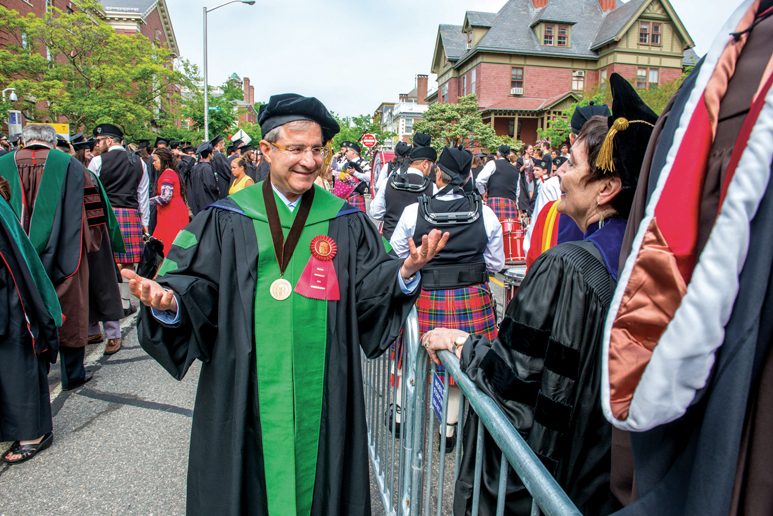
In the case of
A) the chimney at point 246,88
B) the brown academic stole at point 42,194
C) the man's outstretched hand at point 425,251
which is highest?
the chimney at point 246,88

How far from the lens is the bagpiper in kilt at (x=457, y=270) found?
398 centimetres

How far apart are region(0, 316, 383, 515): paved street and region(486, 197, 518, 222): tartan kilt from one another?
6.46 m

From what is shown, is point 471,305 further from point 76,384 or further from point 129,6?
point 129,6

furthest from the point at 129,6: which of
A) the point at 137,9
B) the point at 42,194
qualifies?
the point at 42,194

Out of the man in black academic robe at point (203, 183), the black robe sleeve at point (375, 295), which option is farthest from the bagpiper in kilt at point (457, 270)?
the man in black academic robe at point (203, 183)

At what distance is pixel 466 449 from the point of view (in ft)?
6.09

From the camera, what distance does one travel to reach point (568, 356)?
63.9 inches

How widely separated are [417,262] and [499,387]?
0.71 meters

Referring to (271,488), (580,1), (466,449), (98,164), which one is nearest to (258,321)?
(271,488)

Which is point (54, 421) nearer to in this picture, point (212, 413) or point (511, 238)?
point (212, 413)

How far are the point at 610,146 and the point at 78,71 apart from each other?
25763 mm

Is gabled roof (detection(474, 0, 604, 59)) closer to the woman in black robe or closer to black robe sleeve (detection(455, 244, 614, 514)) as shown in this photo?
the woman in black robe

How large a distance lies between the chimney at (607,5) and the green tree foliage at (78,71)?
111 ft

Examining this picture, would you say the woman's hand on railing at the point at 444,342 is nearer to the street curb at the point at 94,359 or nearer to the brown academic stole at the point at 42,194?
the brown academic stole at the point at 42,194
